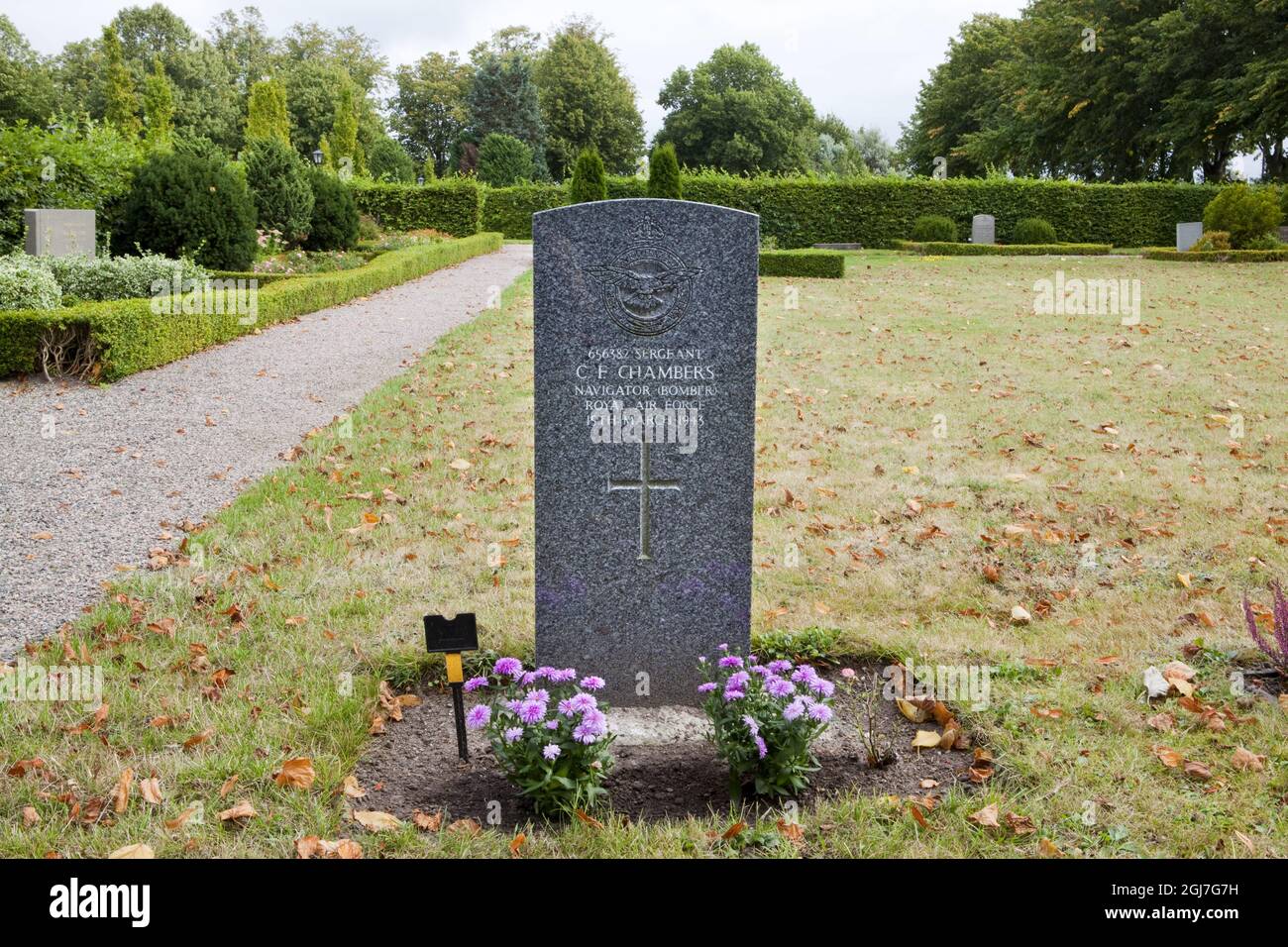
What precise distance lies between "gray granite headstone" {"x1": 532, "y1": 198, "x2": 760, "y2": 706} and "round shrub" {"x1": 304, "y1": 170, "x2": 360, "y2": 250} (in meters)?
22.0

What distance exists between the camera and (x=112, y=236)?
56.8 feet

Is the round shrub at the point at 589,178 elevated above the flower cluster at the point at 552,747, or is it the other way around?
the round shrub at the point at 589,178

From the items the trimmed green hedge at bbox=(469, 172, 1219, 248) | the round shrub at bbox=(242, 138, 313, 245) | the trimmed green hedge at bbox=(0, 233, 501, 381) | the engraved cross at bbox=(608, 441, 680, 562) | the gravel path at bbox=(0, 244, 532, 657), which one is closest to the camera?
the engraved cross at bbox=(608, 441, 680, 562)

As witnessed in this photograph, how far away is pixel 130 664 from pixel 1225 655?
461cm

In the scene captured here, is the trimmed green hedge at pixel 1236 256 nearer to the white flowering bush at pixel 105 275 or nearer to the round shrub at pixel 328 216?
the round shrub at pixel 328 216

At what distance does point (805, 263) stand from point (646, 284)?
63.9 feet

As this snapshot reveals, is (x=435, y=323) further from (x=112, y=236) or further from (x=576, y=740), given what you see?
(x=576, y=740)

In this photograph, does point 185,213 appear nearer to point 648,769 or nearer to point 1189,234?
point 648,769

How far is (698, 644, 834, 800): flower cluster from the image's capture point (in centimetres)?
336

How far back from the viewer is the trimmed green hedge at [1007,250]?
2833 centimetres

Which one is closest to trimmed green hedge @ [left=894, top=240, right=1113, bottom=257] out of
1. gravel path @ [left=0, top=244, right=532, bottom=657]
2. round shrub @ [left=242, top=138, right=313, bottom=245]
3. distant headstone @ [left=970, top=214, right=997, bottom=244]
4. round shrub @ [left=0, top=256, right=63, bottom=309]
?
distant headstone @ [left=970, top=214, right=997, bottom=244]

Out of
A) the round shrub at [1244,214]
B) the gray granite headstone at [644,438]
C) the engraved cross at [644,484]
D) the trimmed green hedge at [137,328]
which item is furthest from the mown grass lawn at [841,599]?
the round shrub at [1244,214]

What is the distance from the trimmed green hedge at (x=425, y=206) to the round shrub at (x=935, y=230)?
15.2 meters

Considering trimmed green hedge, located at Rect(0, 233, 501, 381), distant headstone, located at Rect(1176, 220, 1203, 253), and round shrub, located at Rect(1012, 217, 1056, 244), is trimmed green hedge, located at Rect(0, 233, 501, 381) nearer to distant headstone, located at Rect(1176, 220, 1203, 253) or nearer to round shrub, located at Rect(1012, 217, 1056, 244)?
round shrub, located at Rect(1012, 217, 1056, 244)
